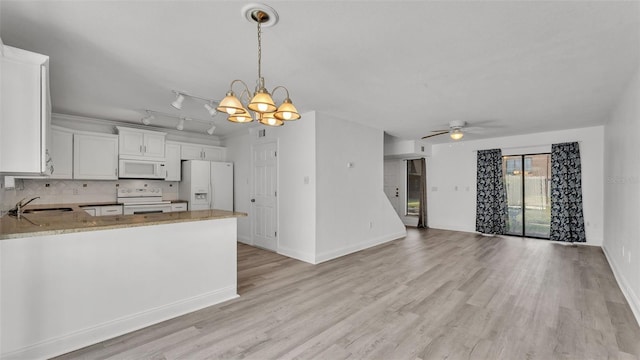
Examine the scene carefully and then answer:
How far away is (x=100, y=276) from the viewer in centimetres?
238

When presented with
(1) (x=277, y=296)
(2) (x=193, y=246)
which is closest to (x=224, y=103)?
(2) (x=193, y=246)

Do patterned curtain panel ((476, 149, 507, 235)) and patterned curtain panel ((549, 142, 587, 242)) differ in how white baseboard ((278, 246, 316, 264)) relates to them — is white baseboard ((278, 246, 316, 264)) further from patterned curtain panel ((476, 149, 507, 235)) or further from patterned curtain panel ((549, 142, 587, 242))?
patterned curtain panel ((549, 142, 587, 242))

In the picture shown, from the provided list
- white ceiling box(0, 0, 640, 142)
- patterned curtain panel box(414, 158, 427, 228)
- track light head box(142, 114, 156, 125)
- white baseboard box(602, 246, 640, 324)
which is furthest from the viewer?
patterned curtain panel box(414, 158, 427, 228)

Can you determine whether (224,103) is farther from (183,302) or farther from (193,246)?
(183,302)

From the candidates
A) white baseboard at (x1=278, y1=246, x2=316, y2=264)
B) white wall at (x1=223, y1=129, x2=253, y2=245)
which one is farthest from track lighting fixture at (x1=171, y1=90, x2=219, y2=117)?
white baseboard at (x1=278, y1=246, x2=316, y2=264)

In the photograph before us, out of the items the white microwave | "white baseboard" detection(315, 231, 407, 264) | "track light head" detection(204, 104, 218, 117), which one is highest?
"track light head" detection(204, 104, 218, 117)

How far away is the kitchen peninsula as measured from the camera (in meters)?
2.05

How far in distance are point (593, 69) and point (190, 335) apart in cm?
474

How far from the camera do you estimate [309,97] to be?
3.82 metres

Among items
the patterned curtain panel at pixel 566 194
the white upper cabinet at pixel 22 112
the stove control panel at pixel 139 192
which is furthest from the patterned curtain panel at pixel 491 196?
the white upper cabinet at pixel 22 112

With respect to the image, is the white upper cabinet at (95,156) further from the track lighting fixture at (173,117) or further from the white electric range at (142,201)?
the track lighting fixture at (173,117)

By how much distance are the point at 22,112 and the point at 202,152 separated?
4361 mm

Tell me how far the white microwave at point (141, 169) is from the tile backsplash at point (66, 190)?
39cm

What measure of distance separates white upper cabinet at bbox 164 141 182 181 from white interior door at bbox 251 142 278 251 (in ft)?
5.54
